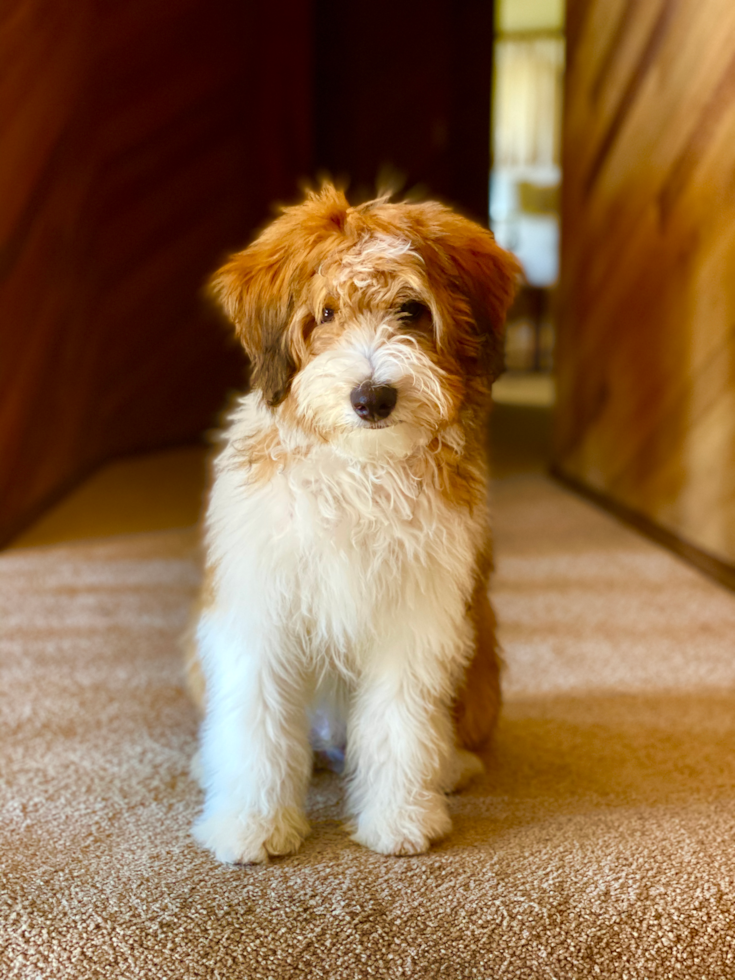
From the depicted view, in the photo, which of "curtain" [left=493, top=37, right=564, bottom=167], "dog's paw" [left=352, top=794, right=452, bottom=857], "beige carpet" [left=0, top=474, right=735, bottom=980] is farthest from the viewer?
"curtain" [left=493, top=37, right=564, bottom=167]

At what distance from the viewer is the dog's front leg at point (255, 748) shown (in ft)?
4.53

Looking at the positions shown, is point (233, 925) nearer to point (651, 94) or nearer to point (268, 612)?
point (268, 612)

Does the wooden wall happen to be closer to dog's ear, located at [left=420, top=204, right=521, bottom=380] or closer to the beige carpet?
the beige carpet

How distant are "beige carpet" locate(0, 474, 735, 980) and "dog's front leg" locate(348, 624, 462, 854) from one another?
42 mm

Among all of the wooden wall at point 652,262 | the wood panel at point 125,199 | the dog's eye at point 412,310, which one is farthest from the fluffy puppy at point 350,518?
the wood panel at point 125,199

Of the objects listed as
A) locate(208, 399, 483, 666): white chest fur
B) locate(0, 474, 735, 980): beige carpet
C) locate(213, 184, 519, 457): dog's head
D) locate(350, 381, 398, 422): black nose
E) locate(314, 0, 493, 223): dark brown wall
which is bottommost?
locate(0, 474, 735, 980): beige carpet

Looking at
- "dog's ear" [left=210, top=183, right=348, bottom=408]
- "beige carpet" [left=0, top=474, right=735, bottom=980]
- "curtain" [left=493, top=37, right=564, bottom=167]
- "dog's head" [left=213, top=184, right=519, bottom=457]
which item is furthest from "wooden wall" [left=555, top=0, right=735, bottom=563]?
"curtain" [left=493, top=37, right=564, bottom=167]

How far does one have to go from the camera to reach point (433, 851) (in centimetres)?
140

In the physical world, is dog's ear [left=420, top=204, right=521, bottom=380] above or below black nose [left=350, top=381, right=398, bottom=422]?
above

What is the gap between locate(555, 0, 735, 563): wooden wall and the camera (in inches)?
102

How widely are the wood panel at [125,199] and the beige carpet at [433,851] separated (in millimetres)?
1239

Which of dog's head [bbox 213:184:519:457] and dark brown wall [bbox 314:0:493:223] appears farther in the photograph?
dark brown wall [bbox 314:0:493:223]

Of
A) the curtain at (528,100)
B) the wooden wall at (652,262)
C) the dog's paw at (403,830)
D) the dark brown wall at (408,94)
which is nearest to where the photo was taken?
the dog's paw at (403,830)

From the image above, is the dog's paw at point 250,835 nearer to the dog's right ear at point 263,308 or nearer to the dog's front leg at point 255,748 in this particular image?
the dog's front leg at point 255,748
